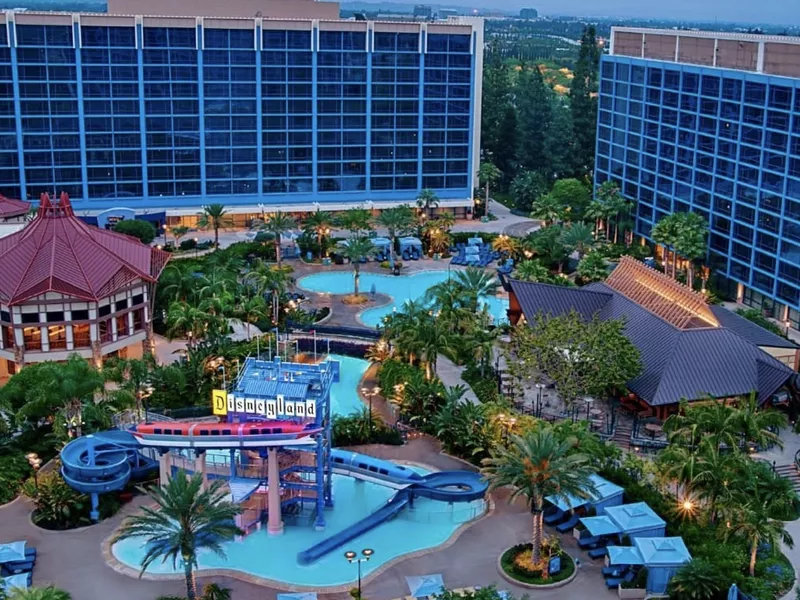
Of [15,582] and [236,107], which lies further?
[236,107]

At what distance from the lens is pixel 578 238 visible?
109 meters

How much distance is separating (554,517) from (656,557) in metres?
7.81

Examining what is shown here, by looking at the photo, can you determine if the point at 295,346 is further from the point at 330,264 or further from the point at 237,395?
the point at 330,264

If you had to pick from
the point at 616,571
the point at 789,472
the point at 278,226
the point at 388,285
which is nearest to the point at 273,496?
the point at 616,571

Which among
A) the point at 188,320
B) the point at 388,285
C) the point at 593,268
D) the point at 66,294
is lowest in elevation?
the point at 388,285

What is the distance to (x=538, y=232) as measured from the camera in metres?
115

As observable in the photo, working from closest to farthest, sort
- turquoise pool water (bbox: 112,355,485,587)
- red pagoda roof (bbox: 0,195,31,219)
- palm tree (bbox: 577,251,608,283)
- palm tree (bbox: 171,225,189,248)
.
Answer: turquoise pool water (bbox: 112,355,485,587) → palm tree (bbox: 577,251,608,283) → red pagoda roof (bbox: 0,195,31,219) → palm tree (bbox: 171,225,189,248)

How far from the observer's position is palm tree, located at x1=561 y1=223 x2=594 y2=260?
109 metres

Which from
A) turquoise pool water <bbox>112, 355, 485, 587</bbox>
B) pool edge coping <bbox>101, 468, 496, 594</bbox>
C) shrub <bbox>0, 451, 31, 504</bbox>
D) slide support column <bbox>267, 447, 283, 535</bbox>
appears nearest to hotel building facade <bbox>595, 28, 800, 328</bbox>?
turquoise pool water <bbox>112, 355, 485, 587</bbox>

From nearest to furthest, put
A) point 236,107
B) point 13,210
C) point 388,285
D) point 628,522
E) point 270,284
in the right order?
point 628,522 → point 270,284 → point 388,285 → point 13,210 → point 236,107

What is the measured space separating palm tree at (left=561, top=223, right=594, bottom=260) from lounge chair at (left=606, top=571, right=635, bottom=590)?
2349 inches

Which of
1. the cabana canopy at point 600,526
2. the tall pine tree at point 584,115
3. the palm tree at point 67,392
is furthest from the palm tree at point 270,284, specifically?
the tall pine tree at point 584,115

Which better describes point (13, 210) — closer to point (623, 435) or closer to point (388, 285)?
point (388, 285)

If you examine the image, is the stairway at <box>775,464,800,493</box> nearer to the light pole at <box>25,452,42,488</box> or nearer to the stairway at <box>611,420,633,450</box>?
the stairway at <box>611,420,633,450</box>
